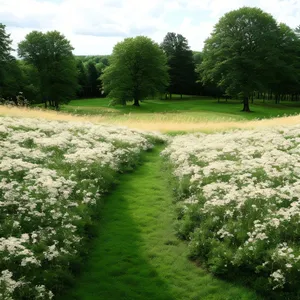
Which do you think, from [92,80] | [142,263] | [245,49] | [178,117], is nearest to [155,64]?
[245,49]

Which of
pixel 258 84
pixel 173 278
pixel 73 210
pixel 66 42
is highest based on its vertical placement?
pixel 66 42

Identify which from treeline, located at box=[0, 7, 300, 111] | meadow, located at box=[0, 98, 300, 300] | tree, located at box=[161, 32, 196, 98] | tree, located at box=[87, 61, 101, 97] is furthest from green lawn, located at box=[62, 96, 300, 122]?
tree, located at box=[87, 61, 101, 97]

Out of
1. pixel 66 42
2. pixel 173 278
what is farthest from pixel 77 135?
pixel 66 42

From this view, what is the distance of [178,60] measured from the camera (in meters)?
83.2

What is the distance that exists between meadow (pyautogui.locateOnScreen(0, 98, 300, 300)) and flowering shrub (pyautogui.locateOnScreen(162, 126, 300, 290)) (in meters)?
0.03

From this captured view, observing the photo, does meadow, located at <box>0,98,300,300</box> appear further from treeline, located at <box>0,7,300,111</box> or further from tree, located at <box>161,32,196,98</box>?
tree, located at <box>161,32,196,98</box>

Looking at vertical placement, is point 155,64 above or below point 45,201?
above

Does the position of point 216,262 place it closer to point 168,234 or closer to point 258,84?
point 168,234

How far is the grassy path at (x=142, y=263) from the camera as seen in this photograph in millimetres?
7109

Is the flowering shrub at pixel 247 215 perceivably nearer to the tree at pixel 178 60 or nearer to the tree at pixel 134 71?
the tree at pixel 134 71

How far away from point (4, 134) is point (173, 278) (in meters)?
11.1

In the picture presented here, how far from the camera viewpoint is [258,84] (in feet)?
170

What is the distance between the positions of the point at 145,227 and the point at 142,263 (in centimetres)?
189

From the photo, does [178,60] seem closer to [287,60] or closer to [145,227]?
[287,60]
